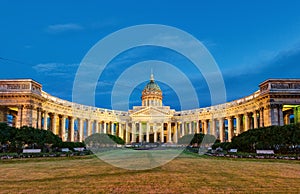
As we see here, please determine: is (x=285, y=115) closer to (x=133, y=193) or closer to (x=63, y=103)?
(x=63, y=103)

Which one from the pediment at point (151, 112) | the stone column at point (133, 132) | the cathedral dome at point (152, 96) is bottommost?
the stone column at point (133, 132)

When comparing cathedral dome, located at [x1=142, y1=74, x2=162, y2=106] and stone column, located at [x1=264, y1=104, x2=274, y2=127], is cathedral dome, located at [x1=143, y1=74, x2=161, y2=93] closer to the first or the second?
cathedral dome, located at [x1=142, y1=74, x2=162, y2=106]

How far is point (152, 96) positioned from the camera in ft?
362

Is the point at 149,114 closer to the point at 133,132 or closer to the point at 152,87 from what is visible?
the point at 133,132

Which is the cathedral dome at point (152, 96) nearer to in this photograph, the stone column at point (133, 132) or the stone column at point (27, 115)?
the stone column at point (133, 132)

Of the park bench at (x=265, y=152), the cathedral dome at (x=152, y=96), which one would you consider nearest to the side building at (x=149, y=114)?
the cathedral dome at (x=152, y=96)

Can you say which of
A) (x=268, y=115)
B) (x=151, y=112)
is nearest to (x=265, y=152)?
(x=268, y=115)

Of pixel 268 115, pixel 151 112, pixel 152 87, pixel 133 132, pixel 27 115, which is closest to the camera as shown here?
pixel 27 115

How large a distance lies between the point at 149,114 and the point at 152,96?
41.5ft

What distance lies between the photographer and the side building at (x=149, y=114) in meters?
49.2

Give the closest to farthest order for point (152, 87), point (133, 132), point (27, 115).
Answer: point (27, 115) → point (133, 132) → point (152, 87)

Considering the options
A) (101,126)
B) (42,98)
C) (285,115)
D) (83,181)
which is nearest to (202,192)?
(83,181)

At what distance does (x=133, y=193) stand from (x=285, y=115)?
59.8m

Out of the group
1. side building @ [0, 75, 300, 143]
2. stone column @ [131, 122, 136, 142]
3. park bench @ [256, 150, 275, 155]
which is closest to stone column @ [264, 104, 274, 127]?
side building @ [0, 75, 300, 143]
